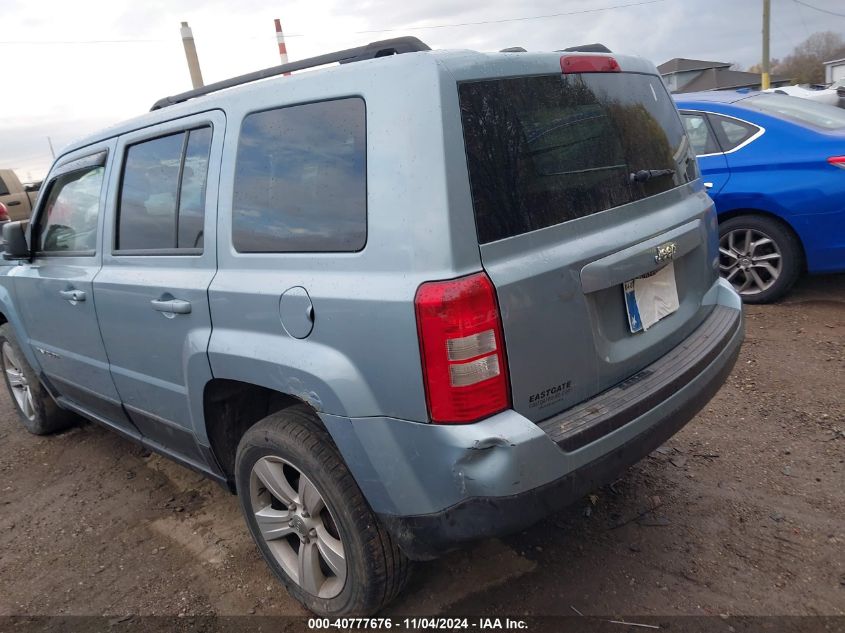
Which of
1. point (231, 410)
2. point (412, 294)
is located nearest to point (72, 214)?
point (231, 410)

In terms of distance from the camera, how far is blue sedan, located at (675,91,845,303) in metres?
4.50

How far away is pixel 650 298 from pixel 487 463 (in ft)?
3.13

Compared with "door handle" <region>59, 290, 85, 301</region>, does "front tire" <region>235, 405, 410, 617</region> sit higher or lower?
lower

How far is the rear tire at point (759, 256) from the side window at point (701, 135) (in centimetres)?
60

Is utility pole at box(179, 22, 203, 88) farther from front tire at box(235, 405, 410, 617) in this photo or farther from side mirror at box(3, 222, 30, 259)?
front tire at box(235, 405, 410, 617)

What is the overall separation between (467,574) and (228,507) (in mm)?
1378

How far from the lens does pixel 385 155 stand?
184 centimetres

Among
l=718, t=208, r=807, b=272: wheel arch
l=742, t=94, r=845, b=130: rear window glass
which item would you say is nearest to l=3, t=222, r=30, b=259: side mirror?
l=718, t=208, r=807, b=272: wheel arch

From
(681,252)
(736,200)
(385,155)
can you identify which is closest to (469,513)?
(385,155)

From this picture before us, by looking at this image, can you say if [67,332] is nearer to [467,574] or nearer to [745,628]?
[467,574]

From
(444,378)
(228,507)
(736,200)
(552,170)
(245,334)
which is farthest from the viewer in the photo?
(736,200)

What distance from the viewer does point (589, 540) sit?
2678 mm

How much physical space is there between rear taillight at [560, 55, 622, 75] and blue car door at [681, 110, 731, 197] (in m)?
2.90

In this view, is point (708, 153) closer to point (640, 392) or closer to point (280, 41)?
point (640, 392)
